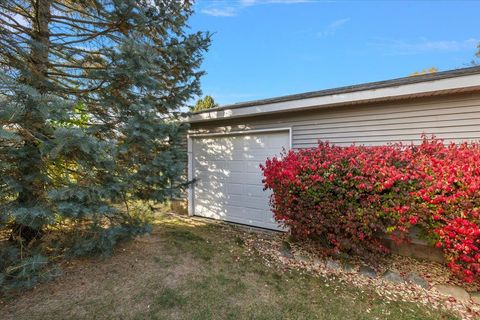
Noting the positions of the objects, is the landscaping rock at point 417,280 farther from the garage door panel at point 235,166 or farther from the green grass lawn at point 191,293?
the garage door panel at point 235,166

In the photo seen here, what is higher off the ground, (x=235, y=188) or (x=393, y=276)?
(x=235, y=188)

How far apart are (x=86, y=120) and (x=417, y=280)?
535cm

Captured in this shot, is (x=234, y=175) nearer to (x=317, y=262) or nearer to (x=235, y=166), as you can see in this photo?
(x=235, y=166)

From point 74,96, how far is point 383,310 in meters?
5.04

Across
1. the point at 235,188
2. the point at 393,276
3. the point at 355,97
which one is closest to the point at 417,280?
the point at 393,276

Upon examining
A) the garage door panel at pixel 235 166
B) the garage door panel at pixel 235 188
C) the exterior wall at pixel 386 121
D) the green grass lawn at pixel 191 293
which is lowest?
the green grass lawn at pixel 191 293

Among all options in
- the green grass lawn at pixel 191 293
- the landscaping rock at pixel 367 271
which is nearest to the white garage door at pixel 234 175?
the green grass lawn at pixel 191 293

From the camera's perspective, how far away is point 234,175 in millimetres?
5379

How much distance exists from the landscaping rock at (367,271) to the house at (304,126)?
6.11 ft

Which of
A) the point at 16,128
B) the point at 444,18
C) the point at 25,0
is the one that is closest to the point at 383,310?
the point at 16,128

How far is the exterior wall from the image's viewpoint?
10.8 ft

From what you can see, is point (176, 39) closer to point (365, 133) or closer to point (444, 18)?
point (365, 133)

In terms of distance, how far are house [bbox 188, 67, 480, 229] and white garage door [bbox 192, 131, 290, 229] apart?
0.02 m

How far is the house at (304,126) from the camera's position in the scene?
328 cm
